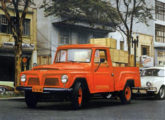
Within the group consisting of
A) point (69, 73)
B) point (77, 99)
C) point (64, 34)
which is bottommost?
point (77, 99)

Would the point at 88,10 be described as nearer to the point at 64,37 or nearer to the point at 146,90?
the point at 64,37

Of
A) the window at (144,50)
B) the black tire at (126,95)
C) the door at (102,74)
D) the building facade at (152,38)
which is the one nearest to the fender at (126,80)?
the black tire at (126,95)

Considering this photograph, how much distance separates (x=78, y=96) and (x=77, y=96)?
0.25 meters

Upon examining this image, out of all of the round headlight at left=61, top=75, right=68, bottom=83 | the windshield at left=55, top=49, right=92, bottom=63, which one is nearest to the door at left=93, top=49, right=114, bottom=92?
the windshield at left=55, top=49, right=92, bottom=63

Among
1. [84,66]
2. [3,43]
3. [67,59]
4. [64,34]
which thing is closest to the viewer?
[84,66]

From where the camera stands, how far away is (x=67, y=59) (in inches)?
521

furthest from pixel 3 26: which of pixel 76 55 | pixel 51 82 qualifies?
pixel 51 82

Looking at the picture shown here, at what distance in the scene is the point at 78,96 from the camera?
475 inches

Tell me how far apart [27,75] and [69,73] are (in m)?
1.56

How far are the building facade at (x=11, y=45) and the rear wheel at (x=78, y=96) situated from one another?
1731 centimetres

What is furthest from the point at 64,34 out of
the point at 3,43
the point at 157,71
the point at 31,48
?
the point at 157,71

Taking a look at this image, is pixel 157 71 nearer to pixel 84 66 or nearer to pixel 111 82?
pixel 111 82

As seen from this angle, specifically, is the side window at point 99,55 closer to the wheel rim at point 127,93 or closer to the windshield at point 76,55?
the windshield at point 76,55

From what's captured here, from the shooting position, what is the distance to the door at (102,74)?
1287 cm
